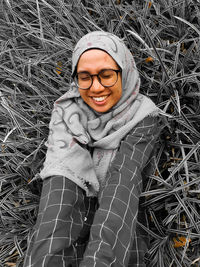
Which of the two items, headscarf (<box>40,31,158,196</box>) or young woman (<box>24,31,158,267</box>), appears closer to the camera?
young woman (<box>24,31,158,267</box>)

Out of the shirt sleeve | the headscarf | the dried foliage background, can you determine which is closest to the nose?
the headscarf

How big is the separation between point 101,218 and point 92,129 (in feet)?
1.30

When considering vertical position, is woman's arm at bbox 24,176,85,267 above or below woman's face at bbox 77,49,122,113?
below

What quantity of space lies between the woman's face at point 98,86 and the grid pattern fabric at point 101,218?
0.51ft

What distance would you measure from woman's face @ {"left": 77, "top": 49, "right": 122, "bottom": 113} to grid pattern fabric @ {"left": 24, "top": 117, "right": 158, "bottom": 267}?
16 cm

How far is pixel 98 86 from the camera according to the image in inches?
46.3

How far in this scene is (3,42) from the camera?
1.93 metres

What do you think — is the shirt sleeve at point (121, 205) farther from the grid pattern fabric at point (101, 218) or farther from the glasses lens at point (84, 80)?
the glasses lens at point (84, 80)

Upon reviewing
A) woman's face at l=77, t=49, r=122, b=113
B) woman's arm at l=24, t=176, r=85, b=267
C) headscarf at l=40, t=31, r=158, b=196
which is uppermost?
woman's face at l=77, t=49, r=122, b=113

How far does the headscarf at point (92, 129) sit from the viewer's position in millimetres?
1230

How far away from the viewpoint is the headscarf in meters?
1.23

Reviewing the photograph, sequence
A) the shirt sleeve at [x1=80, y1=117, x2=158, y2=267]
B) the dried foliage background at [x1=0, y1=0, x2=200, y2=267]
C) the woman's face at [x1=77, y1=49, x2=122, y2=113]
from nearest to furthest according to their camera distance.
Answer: the shirt sleeve at [x1=80, y1=117, x2=158, y2=267] → the woman's face at [x1=77, y1=49, x2=122, y2=113] → the dried foliage background at [x1=0, y1=0, x2=200, y2=267]

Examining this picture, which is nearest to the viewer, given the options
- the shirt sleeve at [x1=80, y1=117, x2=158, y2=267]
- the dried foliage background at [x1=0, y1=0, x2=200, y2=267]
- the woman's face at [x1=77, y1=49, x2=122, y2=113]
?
the shirt sleeve at [x1=80, y1=117, x2=158, y2=267]

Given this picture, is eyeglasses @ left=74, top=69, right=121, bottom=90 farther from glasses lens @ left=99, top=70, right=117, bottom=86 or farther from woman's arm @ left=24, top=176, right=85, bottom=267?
woman's arm @ left=24, top=176, right=85, bottom=267
